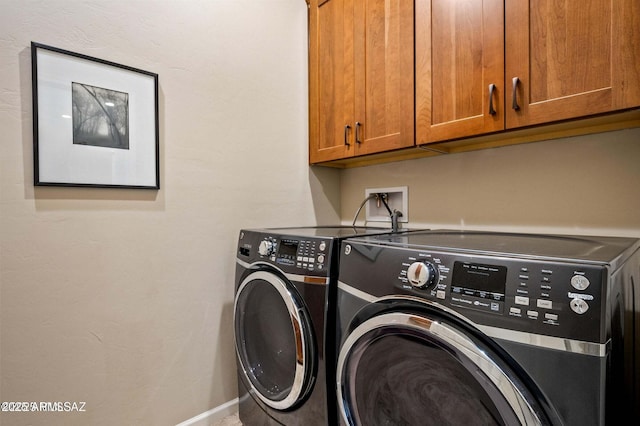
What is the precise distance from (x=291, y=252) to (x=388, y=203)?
870 mm

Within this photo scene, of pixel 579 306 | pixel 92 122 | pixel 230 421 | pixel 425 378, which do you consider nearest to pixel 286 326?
pixel 425 378

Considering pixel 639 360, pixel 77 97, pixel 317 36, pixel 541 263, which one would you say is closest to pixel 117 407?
pixel 77 97

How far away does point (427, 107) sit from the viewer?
1.41 metres

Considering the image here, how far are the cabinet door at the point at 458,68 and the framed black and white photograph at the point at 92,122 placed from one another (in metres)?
1.19

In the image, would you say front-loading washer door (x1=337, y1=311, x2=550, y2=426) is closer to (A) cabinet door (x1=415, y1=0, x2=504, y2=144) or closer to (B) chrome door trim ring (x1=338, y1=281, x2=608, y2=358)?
(B) chrome door trim ring (x1=338, y1=281, x2=608, y2=358)

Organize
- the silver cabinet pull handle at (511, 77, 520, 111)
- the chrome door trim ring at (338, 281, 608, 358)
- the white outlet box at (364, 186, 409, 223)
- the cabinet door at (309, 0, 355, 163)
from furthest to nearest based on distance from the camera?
1. the white outlet box at (364, 186, 409, 223)
2. the cabinet door at (309, 0, 355, 163)
3. the silver cabinet pull handle at (511, 77, 520, 111)
4. the chrome door trim ring at (338, 281, 608, 358)

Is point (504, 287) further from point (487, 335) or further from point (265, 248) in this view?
point (265, 248)

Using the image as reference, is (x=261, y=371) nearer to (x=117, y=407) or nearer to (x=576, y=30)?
(x=117, y=407)

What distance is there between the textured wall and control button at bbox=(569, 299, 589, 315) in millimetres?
840

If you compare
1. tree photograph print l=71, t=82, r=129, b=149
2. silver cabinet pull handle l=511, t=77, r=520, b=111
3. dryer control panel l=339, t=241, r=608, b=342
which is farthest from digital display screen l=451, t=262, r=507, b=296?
tree photograph print l=71, t=82, r=129, b=149

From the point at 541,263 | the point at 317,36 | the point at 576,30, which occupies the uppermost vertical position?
the point at 317,36

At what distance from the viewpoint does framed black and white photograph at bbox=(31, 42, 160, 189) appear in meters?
1.18

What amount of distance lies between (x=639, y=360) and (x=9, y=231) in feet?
7.09

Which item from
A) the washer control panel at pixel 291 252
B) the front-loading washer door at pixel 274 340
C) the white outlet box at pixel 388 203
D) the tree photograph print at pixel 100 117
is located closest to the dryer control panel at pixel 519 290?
the washer control panel at pixel 291 252
